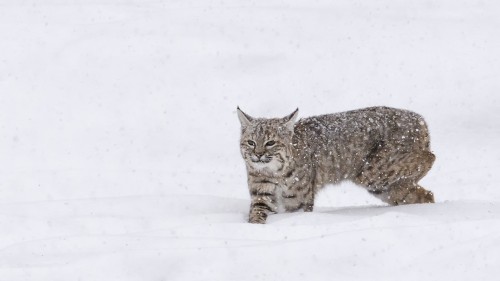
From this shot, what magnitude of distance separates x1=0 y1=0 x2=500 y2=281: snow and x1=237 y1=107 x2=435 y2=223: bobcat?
1.26 ft

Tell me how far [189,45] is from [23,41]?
10.1ft

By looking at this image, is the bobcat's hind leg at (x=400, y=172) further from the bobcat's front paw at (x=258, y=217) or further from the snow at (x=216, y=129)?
the bobcat's front paw at (x=258, y=217)

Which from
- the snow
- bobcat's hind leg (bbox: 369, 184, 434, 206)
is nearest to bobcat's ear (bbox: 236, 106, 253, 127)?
the snow

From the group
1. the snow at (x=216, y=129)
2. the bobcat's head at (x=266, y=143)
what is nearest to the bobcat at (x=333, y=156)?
the bobcat's head at (x=266, y=143)

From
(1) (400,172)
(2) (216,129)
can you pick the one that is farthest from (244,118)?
(2) (216,129)

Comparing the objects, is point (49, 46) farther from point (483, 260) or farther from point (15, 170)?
point (483, 260)

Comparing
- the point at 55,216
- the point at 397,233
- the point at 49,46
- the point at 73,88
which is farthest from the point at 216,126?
the point at 397,233

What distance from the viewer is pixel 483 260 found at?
7387mm

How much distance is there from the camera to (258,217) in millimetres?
9250

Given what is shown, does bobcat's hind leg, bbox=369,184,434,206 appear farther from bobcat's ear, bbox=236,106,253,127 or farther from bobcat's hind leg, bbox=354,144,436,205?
bobcat's ear, bbox=236,106,253,127

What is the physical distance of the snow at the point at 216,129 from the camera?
779cm

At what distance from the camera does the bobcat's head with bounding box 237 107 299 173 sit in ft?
31.2

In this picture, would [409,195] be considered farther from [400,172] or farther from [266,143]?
[266,143]

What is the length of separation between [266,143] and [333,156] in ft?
3.16
